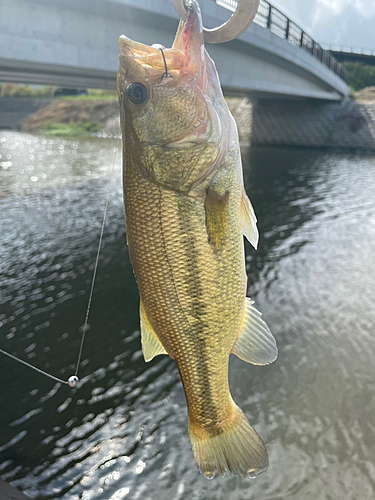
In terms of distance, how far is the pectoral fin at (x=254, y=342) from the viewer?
203cm

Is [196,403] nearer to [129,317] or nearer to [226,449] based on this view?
[226,449]

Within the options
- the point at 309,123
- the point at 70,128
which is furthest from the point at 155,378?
the point at 70,128

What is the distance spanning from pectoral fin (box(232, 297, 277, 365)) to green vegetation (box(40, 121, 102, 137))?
47692 mm

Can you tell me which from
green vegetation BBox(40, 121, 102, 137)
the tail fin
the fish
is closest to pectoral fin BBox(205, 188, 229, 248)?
the fish

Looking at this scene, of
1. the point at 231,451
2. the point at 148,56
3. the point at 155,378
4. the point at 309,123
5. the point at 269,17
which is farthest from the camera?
the point at 309,123

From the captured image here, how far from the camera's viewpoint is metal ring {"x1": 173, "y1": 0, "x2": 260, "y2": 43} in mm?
1521

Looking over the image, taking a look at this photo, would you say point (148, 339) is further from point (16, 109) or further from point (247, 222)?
point (16, 109)

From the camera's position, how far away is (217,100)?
189 cm

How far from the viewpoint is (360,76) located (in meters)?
42.4

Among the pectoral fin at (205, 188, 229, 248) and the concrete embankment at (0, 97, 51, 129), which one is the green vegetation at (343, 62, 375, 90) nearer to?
the concrete embankment at (0, 97, 51, 129)

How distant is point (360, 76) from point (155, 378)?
47692 millimetres

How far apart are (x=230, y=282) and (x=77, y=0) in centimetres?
973

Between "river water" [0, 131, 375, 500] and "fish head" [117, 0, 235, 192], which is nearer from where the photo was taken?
"fish head" [117, 0, 235, 192]

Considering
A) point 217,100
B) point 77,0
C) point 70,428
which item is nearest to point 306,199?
point 77,0
